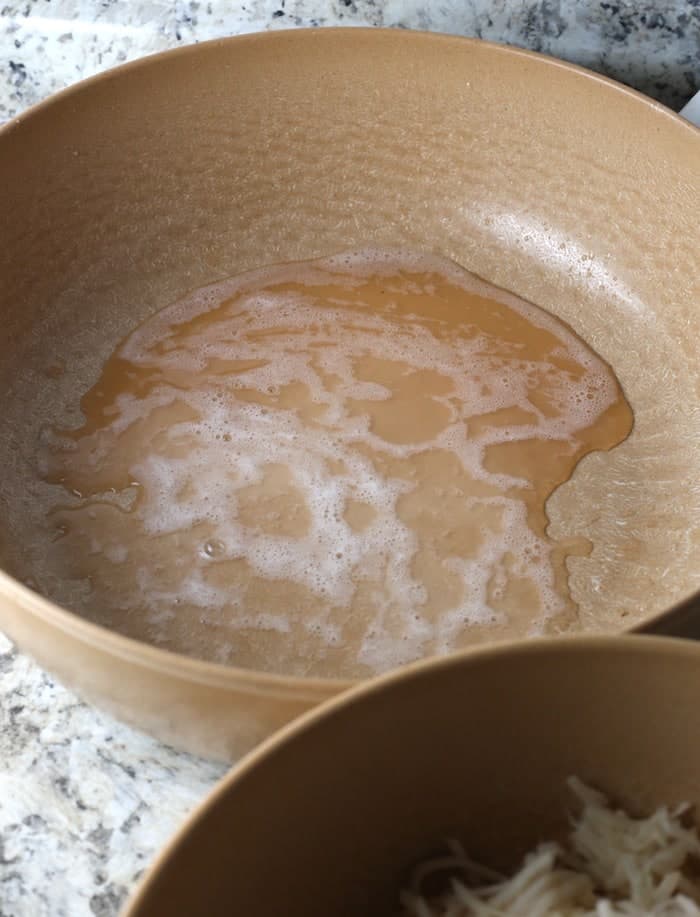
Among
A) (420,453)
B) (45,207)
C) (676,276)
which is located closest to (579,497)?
(420,453)

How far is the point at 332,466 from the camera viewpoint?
0.80 meters

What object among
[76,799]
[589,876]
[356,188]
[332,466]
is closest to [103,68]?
[356,188]

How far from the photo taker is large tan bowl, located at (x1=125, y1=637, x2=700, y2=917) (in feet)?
1.42

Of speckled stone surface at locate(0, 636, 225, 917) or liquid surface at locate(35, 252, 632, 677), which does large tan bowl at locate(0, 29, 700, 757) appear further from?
speckled stone surface at locate(0, 636, 225, 917)

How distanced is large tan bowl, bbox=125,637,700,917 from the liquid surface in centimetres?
19

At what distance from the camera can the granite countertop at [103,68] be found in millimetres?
608

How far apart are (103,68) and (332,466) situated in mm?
463

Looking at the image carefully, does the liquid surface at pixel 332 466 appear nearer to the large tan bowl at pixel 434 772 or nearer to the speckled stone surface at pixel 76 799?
the speckled stone surface at pixel 76 799

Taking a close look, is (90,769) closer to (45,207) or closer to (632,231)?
(45,207)

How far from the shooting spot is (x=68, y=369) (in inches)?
Result: 34.3

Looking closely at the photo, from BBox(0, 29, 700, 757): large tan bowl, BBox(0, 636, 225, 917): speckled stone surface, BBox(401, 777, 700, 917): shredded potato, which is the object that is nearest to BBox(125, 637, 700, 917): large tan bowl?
BBox(401, 777, 700, 917): shredded potato

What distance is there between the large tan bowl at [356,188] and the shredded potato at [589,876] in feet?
1.18

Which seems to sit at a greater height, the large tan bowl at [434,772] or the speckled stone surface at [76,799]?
the large tan bowl at [434,772]

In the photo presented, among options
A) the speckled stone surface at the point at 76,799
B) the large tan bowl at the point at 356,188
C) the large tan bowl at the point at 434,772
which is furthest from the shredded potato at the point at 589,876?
the large tan bowl at the point at 356,188
